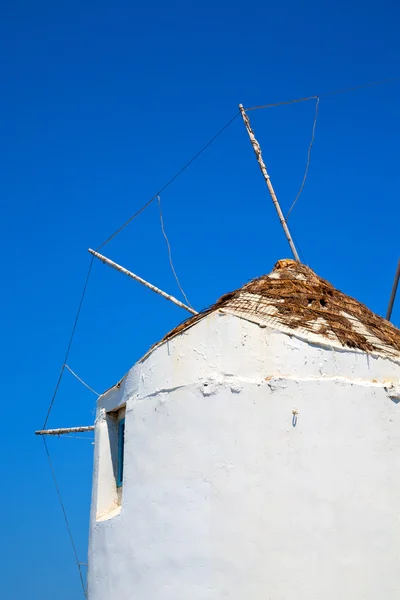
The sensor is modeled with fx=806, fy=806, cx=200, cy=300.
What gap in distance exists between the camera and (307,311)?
924 centimetres

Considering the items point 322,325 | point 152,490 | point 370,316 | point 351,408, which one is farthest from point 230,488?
point 370,316

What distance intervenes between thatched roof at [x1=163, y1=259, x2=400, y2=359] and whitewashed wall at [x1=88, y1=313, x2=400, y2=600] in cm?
22

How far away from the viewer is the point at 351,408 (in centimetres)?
834

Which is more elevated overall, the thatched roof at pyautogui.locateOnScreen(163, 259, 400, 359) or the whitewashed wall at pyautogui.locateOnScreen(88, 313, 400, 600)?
the thatched roof at pyautogui.locateOnScreen(163, 259, 400, 359)

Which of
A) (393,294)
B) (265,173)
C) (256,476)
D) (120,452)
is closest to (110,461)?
(120,452)

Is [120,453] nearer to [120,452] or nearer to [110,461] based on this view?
[120,452]

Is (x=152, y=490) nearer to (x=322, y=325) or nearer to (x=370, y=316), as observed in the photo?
(x=322, y=325)

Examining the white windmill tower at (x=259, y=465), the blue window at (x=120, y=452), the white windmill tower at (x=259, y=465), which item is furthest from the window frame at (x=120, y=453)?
the white windmill tower at (x=259, y=465)

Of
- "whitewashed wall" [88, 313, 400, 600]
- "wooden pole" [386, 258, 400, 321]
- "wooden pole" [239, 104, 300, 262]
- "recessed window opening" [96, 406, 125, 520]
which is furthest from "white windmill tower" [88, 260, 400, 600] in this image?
"wooden pole" [386, 258, 400, 321]

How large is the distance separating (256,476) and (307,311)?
2.15m

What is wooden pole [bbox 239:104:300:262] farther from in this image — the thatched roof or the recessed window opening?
the recessed window opening

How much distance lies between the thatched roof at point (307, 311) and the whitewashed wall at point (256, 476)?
8.6 inches

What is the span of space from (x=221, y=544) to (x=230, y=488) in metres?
0.54

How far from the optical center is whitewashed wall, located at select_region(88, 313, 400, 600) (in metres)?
7.82
